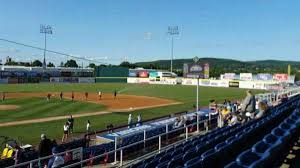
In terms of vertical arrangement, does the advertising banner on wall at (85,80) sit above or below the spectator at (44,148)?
above

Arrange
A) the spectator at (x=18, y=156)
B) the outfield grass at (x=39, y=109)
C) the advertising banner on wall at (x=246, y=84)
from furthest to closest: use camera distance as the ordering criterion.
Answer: the advertising banner on wall at (x=246, y=84)
the outfield grass at (x=39, y=109)
the spectator at (x=18, y=156)

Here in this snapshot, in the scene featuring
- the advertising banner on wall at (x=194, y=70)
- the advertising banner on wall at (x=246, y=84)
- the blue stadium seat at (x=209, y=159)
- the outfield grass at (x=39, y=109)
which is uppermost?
the advertising banner on wall at (x=194, y=70)

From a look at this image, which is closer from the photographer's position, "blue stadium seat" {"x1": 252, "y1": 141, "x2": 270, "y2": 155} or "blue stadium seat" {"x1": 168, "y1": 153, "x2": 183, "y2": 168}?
"blue stadium seat" {"x1": 252, "y1": 141, "x2": 270, "y2": 155}

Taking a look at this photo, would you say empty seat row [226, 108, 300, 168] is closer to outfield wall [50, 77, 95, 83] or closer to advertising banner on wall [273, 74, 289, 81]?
advertising banner on wall [273, 74, 289, 81]

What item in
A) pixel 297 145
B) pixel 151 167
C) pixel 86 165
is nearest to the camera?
pixel 151 167

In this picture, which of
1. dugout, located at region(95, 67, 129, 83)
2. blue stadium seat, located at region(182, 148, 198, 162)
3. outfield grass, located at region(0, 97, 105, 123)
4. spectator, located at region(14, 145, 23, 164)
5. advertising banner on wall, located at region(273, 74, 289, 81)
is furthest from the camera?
dugout, located at region(95, 67, 129, 83)

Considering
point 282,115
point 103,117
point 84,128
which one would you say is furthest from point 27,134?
point 282,115

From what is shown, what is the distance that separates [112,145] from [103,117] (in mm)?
15346

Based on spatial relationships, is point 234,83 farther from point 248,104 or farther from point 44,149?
point 44,149

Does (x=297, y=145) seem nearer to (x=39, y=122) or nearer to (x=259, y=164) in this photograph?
(x=259, y=164)

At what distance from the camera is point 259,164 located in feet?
12.8

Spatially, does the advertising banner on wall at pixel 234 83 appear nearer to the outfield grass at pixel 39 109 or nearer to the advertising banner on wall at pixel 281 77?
the advertising banner on wall at pixel 281 77

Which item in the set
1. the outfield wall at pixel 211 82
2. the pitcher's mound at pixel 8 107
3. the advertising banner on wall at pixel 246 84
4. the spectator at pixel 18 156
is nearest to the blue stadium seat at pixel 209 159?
the spectator at pixel 18 156

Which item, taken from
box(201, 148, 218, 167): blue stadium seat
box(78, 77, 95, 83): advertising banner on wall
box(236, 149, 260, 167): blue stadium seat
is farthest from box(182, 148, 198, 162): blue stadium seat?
box(78, 77, 95, 83): advertising banner on wall
